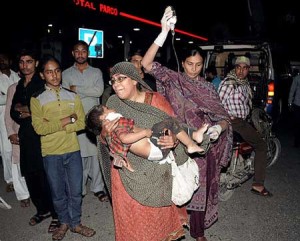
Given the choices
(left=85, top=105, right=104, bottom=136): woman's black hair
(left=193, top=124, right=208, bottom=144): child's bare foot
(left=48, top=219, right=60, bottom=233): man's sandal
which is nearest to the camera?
(left=85, top=105, right=104, bottom=136): woman's black hair

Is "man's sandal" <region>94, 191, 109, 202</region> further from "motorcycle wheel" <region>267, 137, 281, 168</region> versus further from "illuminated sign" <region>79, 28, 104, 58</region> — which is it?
"illuminated sign" <region>79, 28, 104, 58</region>

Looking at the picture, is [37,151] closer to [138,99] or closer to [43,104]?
[43,104]

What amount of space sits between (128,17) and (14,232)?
36.9 ft

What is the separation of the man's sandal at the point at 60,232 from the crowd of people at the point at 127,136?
12 mm

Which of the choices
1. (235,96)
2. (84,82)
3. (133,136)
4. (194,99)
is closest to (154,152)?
(133,136)

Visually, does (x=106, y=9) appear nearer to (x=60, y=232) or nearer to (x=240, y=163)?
(x=240, y=163)

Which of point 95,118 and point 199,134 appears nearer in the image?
point 95,118

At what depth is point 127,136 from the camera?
197 cm

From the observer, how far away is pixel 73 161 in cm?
340

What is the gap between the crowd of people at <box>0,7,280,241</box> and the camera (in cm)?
219

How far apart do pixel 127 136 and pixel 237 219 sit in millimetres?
2645

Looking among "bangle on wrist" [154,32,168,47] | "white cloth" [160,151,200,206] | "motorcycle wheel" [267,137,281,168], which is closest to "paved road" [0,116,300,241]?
"motorcycle wheel" [267,137,281,168]

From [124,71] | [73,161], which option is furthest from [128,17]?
[124,71]

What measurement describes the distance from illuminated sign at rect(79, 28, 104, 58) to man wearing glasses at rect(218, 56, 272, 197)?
6.84 meters
